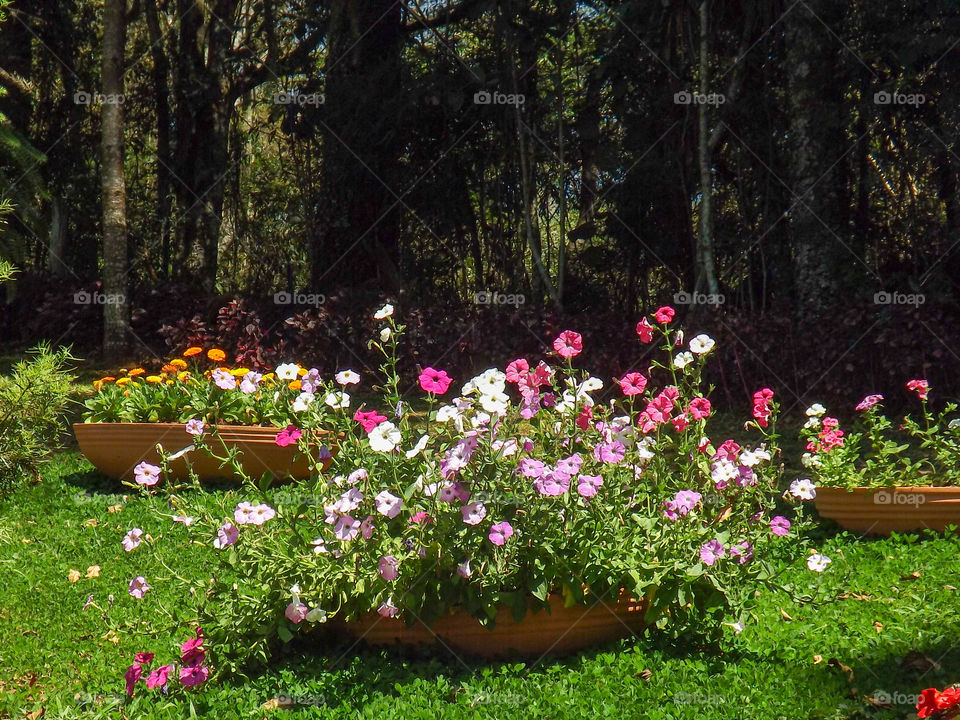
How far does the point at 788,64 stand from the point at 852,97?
2.01 ft

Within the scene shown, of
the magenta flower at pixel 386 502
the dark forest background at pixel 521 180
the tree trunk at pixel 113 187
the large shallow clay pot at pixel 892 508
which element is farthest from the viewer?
the tree trunk at pixel 113 187

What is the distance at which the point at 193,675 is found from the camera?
9.77 feet

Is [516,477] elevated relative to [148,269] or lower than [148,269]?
lower

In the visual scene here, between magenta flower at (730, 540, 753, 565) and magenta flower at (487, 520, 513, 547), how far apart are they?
790 millimetres

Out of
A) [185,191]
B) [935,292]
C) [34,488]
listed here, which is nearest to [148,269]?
[185,191]

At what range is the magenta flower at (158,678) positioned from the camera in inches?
117

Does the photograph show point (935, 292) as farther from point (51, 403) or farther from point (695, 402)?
point (51, 403)

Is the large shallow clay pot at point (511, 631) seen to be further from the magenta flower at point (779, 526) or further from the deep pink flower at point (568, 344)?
the deep pink flower at point (568, 344)

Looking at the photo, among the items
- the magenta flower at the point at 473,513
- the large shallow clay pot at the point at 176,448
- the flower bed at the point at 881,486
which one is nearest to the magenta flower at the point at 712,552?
the magenta flower at the point at 473,513

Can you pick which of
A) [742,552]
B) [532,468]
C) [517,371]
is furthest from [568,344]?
[742,552]

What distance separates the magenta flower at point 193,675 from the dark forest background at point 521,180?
578 cm

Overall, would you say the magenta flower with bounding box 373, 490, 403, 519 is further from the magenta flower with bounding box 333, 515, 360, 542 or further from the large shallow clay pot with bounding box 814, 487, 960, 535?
the large shallow clay pot with bounding box 814, 487, 960, 535

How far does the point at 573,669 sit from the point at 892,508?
2328 mm

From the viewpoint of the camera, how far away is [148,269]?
1236 cm
